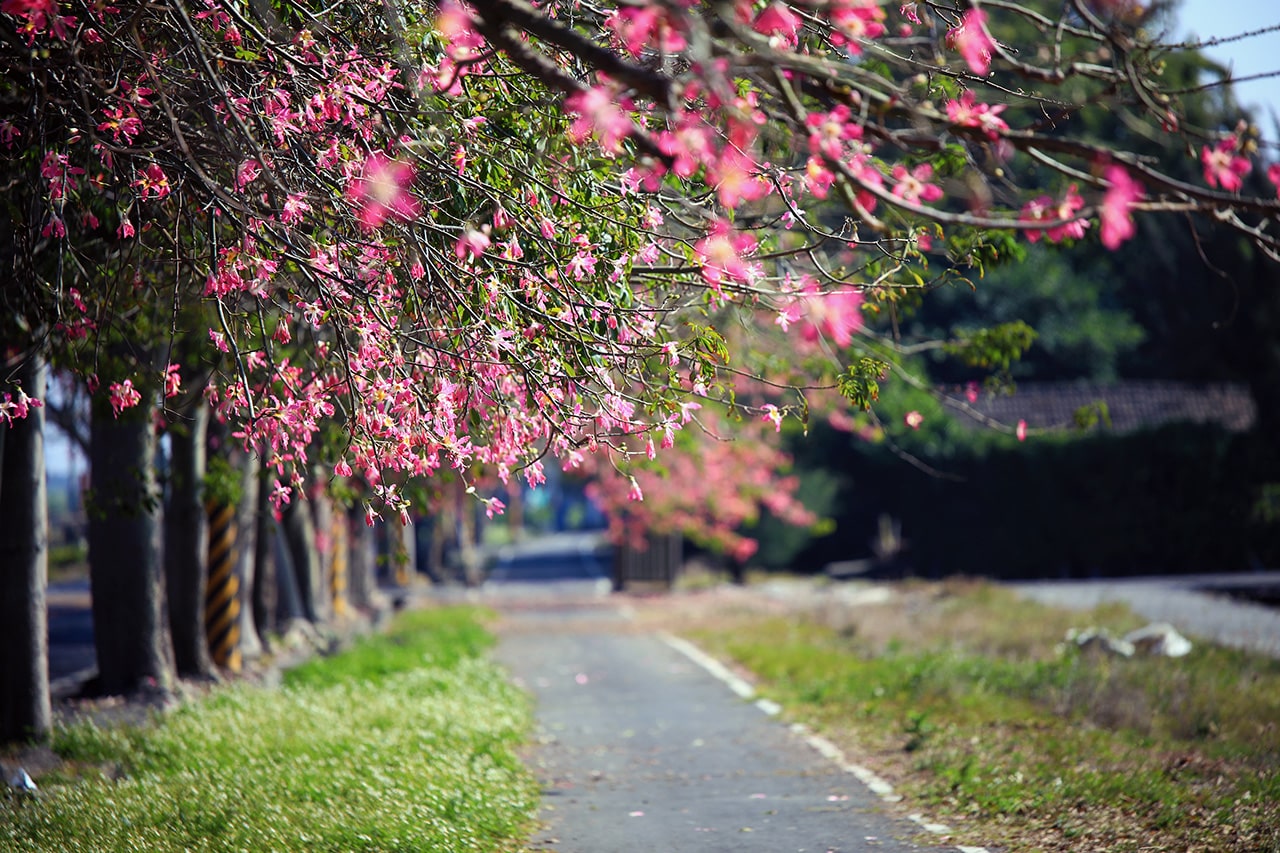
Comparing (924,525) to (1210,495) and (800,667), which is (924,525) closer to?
(1210,495)

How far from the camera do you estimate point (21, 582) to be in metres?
10.5

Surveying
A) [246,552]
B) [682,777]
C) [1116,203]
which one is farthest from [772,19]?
[246,552]

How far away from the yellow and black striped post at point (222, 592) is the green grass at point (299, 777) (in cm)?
319

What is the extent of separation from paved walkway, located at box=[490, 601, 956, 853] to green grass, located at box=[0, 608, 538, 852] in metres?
0.43

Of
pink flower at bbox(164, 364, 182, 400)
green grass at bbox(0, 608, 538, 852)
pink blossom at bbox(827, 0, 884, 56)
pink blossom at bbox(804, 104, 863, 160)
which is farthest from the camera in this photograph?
green grass at bbox(0, 608, 538, 852)

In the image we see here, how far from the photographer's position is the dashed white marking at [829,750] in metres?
7.97

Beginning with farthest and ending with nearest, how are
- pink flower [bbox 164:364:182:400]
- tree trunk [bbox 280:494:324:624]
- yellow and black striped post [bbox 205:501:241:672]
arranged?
tree trunk [bbox 280:494:324:624]
yellow and black striped post [bbox 205:501:241:672]
pink flower [bbox 164:364:182:400]

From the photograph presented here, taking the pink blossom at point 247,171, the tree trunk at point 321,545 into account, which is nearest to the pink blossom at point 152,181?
the pink blossom at point 247,171

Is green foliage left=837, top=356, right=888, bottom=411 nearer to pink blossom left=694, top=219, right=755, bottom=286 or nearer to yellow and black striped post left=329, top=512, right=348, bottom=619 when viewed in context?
pink blossom left=694, top=219, right=755, bottom=286

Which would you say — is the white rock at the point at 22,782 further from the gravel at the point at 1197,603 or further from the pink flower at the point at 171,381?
the gravel at the point at 1197,603

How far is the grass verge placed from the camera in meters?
7.68

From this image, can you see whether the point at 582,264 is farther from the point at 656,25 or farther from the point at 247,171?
the point at 656,25

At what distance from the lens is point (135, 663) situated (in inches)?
507

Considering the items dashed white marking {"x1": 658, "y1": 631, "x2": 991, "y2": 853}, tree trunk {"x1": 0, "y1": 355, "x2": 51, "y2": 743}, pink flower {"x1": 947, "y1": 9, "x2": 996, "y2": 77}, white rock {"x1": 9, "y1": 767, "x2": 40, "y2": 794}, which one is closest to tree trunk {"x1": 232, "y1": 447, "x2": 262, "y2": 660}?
tree trunk {"x1": 0, "y1": 355, "x2": 51, "y2": 743}
